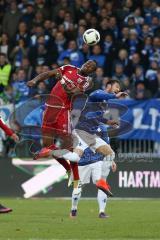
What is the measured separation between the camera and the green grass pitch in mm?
11670

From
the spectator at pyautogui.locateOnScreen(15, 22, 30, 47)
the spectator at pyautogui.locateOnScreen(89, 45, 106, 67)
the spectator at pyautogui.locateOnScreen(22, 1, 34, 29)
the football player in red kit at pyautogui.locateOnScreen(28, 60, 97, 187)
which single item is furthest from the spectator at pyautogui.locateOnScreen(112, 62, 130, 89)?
the football player in red kit at pyautogui.locateOnScreen(28, 60, 97, 187)

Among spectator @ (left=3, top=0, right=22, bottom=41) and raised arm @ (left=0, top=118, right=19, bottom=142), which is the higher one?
spectator @ (left=3, top=0, right=22, bottom=41)

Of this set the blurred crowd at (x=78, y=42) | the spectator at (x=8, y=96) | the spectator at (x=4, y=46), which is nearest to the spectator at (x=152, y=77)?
the blurred crowd at (x=78, y=42)

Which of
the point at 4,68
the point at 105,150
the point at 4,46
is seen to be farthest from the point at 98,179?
the point at 4,46

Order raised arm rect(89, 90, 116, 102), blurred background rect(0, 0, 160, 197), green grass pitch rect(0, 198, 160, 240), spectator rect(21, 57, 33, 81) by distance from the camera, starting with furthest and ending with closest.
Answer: spectator rect(21, 57, 33, 81)
blurred background rect(0, 0, 160, 197)
raised arm rect(89, 90, 116, 102)
green grass pitch rect(0, 198, 160, 240)

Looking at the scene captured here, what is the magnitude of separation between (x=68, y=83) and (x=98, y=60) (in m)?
8.90

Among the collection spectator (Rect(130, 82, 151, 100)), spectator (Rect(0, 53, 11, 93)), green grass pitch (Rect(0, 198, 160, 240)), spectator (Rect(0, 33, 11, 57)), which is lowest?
green grass pitch (Rect(0, 198, 160, 240))

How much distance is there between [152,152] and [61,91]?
6.61m

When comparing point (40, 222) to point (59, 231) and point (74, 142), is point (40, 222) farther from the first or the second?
point (74, 142)

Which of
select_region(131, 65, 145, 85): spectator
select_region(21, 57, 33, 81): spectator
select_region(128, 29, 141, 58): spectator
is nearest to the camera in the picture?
select_region(131, 65, 145, 85): spectator

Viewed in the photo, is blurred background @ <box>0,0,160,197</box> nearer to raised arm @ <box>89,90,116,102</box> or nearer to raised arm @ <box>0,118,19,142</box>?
raised arm @ <box>89,90,116,102</box>

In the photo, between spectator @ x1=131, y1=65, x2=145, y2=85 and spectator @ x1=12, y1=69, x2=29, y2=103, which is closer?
spectator @ x1=12, y1=69, x2=29, y2=103

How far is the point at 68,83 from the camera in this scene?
49.2 ft

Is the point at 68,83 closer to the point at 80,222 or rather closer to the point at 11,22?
the point at 80,222
